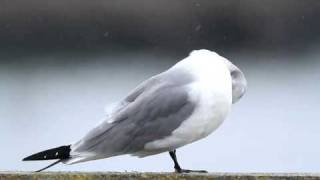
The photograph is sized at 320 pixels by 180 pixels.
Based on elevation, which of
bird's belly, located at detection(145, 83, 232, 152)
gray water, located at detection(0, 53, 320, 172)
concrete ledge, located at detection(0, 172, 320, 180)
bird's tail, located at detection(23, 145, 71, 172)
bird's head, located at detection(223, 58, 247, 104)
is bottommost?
concrete ledge, located at detection(0, 172, 320, 180)

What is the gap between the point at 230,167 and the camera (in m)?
6.11

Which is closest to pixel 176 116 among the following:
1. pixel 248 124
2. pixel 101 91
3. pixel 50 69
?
pixel 248 124

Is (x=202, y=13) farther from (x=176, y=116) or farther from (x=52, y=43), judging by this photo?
(x=176, y=116)

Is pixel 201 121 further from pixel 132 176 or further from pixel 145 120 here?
pixel 132 176

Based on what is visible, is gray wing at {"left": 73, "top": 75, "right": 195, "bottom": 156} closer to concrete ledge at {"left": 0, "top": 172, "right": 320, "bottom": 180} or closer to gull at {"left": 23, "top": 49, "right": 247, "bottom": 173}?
gull at {"left": 23, "top": 49, "right": 247, "bottom": 173}

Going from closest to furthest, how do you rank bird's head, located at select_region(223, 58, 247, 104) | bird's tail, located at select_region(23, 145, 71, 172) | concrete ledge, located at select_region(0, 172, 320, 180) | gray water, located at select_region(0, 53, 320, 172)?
concrete ledge, located at select_region(0, 172, 320, 180)
bird's tail, located at select_region(23, 145, 71, 172)
bird's head, located at select_region(223, 58, 247, 104)
gray water, located at select_region(0, 53, 320, 172)

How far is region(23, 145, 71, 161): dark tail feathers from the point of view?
8.11ft

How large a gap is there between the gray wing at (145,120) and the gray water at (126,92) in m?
1.79

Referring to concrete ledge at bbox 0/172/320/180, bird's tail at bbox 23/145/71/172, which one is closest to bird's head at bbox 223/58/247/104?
bird's tail at bbox 23/145/71/172

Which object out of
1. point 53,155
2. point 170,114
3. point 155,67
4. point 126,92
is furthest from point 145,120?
point 155,67

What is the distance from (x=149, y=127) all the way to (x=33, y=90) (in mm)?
8461

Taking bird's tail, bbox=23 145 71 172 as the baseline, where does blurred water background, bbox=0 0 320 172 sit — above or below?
above

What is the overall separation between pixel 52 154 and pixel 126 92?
286 inches

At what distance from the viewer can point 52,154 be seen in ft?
8.14
